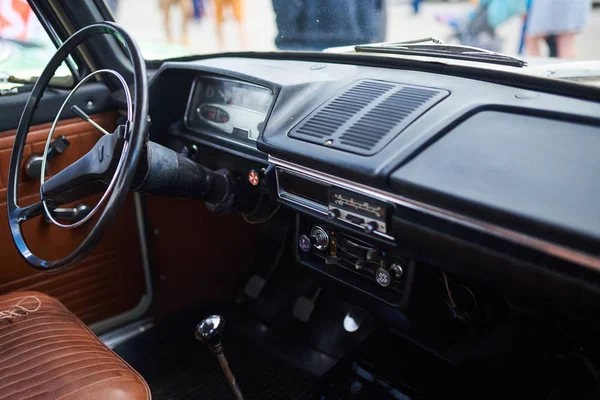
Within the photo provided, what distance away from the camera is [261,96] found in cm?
166

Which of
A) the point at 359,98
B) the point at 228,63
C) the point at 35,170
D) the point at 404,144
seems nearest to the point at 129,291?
the point at 35,170

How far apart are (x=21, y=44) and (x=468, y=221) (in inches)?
68.1

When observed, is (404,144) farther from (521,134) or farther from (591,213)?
(591,213)

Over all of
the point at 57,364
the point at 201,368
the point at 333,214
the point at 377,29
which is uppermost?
the point at 377,29

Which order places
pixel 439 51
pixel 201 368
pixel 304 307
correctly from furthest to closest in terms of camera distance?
pixel 304 307, pixel 201 368, pixel 439 51

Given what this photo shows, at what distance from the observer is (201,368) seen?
2104 mm

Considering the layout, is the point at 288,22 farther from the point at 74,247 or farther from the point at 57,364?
the point at 57,364

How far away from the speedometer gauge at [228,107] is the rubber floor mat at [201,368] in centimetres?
87

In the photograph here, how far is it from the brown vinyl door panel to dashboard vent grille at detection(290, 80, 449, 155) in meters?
0.94

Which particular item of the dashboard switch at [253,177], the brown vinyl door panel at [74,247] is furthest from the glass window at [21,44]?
the dashboard switch at [253,177]

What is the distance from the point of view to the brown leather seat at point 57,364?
1.26 m

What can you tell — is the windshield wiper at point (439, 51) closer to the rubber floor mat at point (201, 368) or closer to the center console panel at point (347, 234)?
the center console panel at point (347, 234)

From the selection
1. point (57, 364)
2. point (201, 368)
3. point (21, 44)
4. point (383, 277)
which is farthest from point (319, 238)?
point (21, 44)

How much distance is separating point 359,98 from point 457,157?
371mm
